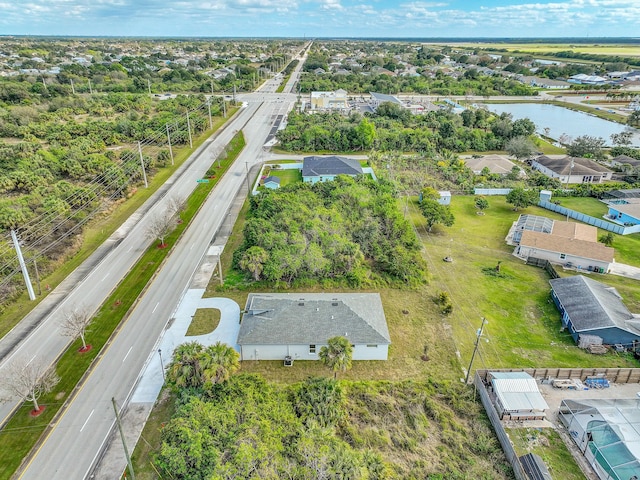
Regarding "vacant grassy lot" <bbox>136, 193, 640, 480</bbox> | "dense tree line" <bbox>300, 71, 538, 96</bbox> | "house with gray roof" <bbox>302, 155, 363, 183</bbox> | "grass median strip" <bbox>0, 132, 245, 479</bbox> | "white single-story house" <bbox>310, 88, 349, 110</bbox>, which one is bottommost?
"grass median strip" <bbox>0, 132, 245, 479</bbox>

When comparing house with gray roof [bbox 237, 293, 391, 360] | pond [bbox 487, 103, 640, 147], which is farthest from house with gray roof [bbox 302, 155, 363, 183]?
pond [bbox 487, 103, 640, 147]

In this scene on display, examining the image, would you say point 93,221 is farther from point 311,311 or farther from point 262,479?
point 262,479

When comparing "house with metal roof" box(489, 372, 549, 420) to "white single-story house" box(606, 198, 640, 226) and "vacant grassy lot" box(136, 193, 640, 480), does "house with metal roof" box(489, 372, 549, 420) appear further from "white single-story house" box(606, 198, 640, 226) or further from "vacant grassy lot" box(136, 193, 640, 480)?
"white single-story house" box(606, 198, 640, 226)

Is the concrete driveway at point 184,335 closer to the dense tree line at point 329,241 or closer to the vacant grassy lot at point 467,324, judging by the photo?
the vacant grassy lot at point 467,324

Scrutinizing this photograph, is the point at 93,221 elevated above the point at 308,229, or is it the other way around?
the point at 308,229

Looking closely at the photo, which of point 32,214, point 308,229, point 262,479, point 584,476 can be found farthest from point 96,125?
point 584,476

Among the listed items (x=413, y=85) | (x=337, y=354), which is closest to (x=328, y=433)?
(x=337, y=354)

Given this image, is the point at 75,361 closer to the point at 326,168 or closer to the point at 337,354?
the point at 337,354
